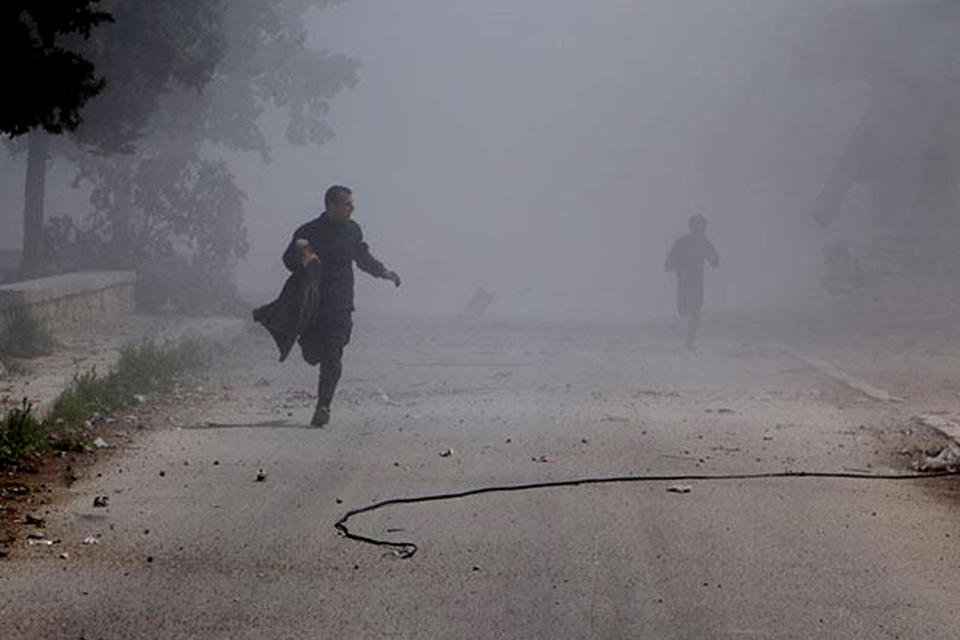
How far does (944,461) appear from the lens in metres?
8.83

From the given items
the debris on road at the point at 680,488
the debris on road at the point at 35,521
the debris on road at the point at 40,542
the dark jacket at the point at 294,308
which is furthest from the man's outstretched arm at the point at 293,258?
the debris on road at the point at 40,542

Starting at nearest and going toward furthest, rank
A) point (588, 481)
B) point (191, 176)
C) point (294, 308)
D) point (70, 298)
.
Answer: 1. point (588, 481)
2. point (294, 308)
3. point (70, 298)
4. point (191, 176)

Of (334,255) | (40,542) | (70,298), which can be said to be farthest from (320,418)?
(70,298)

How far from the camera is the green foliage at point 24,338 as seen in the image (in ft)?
44.5

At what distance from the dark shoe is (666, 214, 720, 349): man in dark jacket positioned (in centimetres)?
965

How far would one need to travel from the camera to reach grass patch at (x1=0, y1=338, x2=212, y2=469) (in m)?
8.44

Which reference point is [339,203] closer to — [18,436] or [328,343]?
[328,343]

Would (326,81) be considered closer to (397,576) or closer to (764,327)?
(764,327)

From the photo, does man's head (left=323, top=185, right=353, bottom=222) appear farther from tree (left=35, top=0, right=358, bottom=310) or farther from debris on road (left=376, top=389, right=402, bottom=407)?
tree (left=35, top=0, right=358, bottom=310)

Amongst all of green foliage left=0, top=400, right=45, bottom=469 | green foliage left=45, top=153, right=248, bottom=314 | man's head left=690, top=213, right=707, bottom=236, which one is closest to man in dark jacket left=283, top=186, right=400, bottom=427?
green foliage left=0, top=400, right=45, bottom=469

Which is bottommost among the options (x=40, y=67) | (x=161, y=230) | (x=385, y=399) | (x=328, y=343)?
(x=385, y=399)

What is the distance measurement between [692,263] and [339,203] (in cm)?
956

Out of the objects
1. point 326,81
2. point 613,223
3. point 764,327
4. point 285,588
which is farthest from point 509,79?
point 285,588

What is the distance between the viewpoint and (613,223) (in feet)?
148
